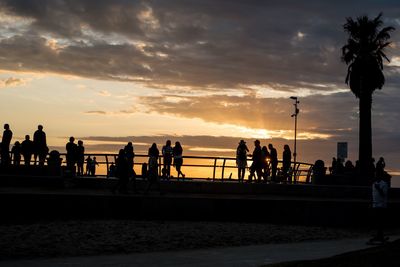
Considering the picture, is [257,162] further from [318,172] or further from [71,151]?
[71,151]

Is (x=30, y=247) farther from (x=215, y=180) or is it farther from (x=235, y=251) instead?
(x=215, y=180)

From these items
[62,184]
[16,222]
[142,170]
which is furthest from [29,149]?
[16,222]

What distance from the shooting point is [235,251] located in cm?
1948

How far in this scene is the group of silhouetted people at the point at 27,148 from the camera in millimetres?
32250

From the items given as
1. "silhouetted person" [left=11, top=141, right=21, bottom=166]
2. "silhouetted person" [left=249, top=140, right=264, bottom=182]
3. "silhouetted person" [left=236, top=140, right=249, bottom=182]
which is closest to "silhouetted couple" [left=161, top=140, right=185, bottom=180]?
"silhouetted person" [left=236, top=140, right=249, bottom=182]

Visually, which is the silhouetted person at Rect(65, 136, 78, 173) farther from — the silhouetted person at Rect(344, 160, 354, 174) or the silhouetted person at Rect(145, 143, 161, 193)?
the silhouetted person at Rect(344, 160, 354, 174)

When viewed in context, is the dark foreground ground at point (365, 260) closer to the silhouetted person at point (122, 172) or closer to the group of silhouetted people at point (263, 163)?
the silhouetted person at point (122, 172)

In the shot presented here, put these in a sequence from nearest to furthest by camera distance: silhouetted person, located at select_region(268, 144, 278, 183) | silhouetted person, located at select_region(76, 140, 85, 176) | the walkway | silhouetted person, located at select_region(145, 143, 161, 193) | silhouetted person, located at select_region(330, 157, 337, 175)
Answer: the walkway → silhouetted person, located at select_region(145, 143, 161, 193) → silhouetted person, located at select_region(76, 140, 85, 176) → silhouetted person, located at select_region(268, 144, 278, 183) → silhouetted person, located at select_region(330, 157, 337, 175)

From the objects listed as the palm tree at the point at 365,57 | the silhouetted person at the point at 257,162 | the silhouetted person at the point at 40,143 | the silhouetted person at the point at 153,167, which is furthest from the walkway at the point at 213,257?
the palm tree at the point at 365,57

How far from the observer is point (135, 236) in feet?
75.9

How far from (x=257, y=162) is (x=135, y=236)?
1230 cm

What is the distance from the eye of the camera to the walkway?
658 inches

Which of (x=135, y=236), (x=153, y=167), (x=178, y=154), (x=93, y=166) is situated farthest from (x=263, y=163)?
(x=135, y=236)

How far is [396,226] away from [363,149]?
28.4m
